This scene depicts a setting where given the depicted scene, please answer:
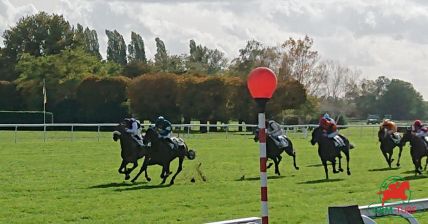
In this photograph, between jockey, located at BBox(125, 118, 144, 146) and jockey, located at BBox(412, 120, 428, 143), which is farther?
jockey, located at BBox(412, 120, 428, 143)

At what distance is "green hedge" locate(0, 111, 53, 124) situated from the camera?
5459cm

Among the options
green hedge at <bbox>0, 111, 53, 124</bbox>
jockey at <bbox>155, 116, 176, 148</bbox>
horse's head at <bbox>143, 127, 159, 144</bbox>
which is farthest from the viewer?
green hedge at <bbox>0, 111, 53, 124</bbox>

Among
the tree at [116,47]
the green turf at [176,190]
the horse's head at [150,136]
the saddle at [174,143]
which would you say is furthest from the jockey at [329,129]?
the tree at [116,47]

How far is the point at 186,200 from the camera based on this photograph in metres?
14.3

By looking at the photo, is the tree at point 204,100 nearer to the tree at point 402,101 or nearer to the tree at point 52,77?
the tree at point 52,77

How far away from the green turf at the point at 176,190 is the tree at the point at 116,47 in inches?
2819

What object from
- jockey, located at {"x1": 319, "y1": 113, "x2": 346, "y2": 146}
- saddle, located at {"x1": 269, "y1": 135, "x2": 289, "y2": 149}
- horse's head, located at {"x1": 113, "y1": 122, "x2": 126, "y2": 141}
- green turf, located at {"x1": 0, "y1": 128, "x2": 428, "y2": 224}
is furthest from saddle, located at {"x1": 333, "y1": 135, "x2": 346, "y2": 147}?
horse's head, located at {"x1": 113, "y1": 122, "x2": 126, "y2": 141}

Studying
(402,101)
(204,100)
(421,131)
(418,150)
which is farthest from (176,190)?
(402,101)

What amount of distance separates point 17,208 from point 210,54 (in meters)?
75.4

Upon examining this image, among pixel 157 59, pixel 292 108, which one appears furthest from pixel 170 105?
pixel 157 59

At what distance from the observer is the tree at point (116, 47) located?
9956cm

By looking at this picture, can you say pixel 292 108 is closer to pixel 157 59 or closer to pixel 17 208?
pixel 157 59

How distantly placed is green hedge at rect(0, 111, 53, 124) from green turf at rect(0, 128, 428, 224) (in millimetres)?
26663

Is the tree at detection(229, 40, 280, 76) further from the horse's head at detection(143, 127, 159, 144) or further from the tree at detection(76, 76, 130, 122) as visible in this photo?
the horse's head at detection(143, 127, 159, 144)
